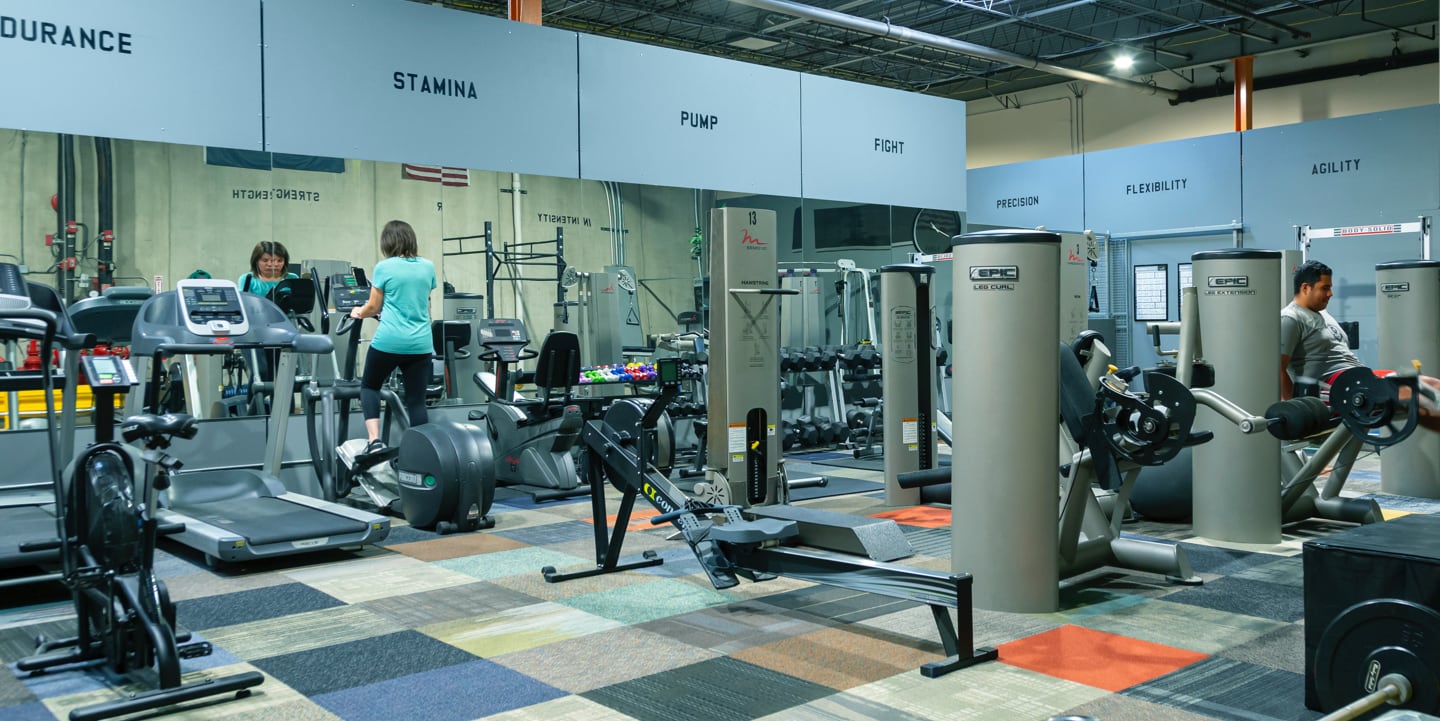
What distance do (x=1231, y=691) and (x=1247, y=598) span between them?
51.6 inches

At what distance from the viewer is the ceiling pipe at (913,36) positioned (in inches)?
498

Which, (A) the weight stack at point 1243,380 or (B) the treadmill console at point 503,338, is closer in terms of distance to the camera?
(A) the weight stack at point 1243,380

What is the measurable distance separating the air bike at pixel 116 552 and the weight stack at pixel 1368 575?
3.15 metres

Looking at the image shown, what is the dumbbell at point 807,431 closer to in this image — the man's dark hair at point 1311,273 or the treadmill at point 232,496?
the man's dark hair at point 1311,273

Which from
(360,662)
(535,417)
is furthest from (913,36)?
(360,662)

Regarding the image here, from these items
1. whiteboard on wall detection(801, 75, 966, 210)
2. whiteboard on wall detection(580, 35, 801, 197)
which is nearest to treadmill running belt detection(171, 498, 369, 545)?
whiteboard on wall detection(580, 35, 801, 197)

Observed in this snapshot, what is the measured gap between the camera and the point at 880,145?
11.4 m

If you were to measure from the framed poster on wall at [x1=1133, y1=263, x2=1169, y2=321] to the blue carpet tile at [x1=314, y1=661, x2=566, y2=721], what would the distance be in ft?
40.8

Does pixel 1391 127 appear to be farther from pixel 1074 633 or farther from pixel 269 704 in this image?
pixel 269 704

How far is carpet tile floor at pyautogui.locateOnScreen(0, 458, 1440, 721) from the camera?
3303 mm

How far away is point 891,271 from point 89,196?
503cm

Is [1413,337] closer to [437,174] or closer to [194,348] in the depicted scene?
[437,174]

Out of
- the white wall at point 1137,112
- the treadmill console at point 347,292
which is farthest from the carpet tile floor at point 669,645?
the white wall at point 1137,112

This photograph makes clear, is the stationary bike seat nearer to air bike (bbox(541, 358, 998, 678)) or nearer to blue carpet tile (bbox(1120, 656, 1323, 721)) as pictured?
air bike (bbox(541, 358, 998, 678))
